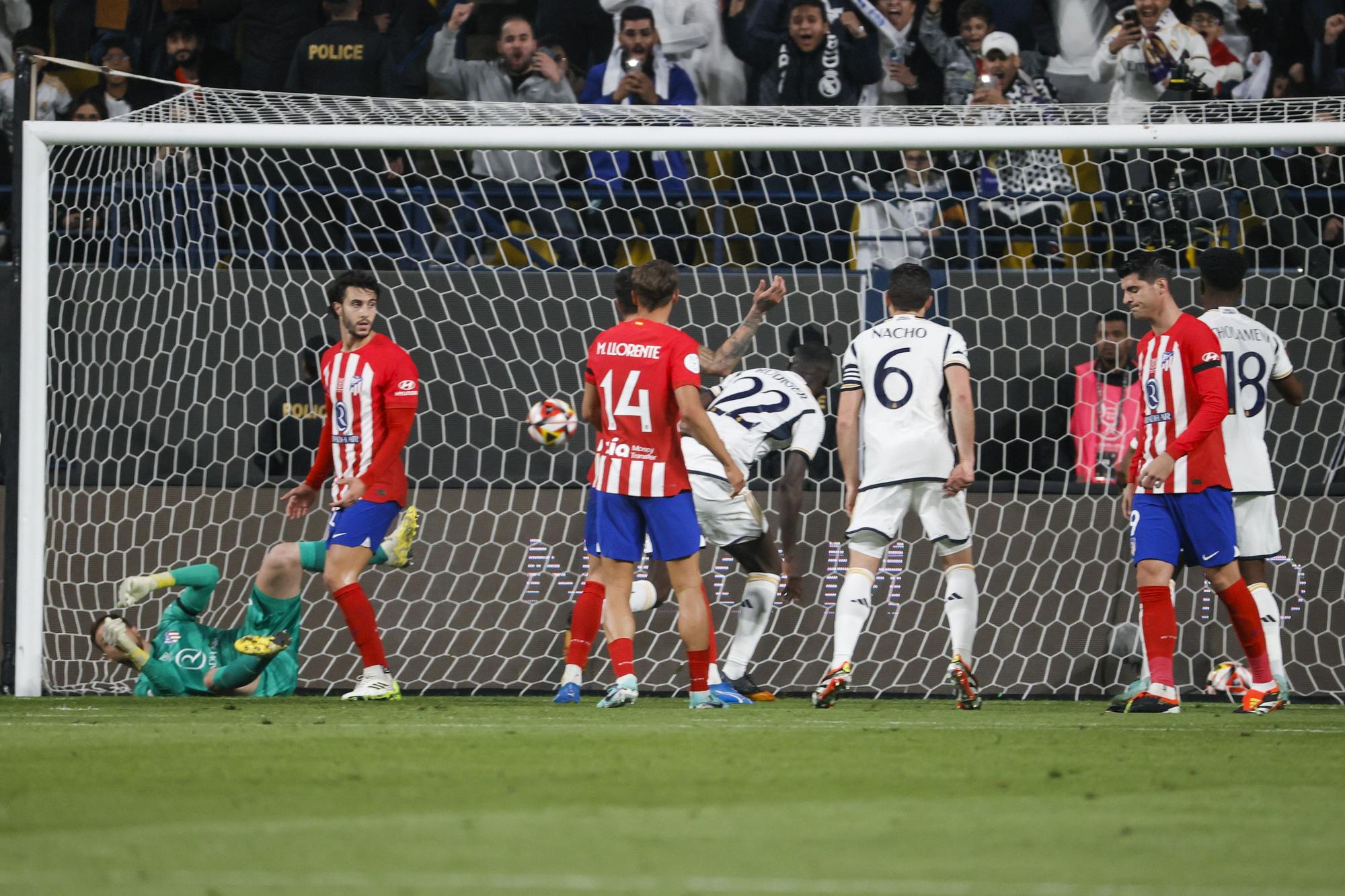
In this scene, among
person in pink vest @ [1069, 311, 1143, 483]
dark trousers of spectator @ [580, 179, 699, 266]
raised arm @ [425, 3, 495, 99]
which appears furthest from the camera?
raised arm @ [425, 3, 495, 99]

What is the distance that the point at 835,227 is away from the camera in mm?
9609

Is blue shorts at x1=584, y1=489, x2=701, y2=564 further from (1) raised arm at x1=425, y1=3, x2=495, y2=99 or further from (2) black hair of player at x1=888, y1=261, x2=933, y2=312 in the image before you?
(1) raised arm at x1=425, y1=3, x2=495, y2=99

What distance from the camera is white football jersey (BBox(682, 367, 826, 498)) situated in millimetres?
7930

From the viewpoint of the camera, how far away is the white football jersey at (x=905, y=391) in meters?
7.14

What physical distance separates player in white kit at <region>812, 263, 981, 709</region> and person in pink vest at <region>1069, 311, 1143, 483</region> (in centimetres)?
169

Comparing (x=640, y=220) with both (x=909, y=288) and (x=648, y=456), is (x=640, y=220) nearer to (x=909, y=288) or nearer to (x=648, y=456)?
(x=909, y=288)

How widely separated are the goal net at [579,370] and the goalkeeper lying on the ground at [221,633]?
0.60 metres

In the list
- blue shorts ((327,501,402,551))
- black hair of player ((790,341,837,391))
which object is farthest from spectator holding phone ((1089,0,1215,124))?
blue shorts ((327,501,402,551))

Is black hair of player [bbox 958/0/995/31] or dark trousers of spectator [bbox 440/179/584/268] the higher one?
black hair of player [bbox 958/0/995/31]

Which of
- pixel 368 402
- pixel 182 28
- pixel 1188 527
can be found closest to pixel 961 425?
pixel 1188 527

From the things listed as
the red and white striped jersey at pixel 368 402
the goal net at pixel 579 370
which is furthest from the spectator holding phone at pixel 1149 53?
the red and white striped jersey at pixel 368 402

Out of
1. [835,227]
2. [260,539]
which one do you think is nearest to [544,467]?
[260,539]

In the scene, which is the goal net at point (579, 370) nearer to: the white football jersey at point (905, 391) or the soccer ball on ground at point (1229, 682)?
the soccer ball on ground at point (1229, 682)

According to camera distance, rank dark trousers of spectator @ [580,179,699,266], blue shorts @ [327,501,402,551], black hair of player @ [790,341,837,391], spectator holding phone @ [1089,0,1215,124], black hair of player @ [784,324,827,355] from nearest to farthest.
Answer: blue shorts @ [327,501,402,551] → black hair of player @ [790,341,837,391] → black hair of player @ [784,324,827,355] → dark trousers of spectator @ [580,179,699,266] → spectator holding phone @ [1089,0,1215,124]
